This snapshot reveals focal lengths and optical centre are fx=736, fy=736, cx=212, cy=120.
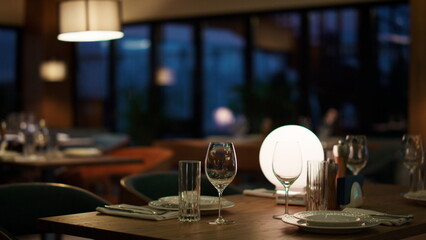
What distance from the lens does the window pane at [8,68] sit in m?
12.4

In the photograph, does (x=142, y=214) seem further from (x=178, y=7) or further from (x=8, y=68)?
(x=8, y=68)

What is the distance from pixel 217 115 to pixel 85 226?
8920 mm

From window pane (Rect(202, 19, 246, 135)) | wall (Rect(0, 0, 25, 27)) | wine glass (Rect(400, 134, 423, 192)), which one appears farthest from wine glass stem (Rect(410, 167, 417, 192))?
wall (Rect(0, 0, 25, 27))

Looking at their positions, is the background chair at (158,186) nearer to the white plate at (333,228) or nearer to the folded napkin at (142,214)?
the folded napkin at (142,214)

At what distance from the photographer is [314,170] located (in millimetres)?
2326

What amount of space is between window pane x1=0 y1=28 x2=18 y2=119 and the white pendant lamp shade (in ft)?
28.3

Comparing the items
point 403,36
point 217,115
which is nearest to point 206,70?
point 217,115

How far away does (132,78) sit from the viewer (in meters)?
12.1

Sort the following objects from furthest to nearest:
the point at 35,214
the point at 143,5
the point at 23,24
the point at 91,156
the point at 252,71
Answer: the point at 23,24 < the point at 143,5 < the point at 252,71 < the point at 91,156 < the point at 35,214

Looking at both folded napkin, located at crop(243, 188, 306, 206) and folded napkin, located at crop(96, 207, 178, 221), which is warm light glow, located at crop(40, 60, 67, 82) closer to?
folded napkin, located at crop(243, 188, 306, 206)

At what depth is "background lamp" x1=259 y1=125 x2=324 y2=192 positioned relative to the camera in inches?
106

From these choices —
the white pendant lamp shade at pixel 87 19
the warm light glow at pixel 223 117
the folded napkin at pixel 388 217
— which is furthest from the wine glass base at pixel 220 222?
the warm light glow at pixel 223 117

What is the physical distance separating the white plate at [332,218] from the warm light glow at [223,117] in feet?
27.2

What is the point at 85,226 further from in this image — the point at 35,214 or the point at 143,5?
the point at 143,5
